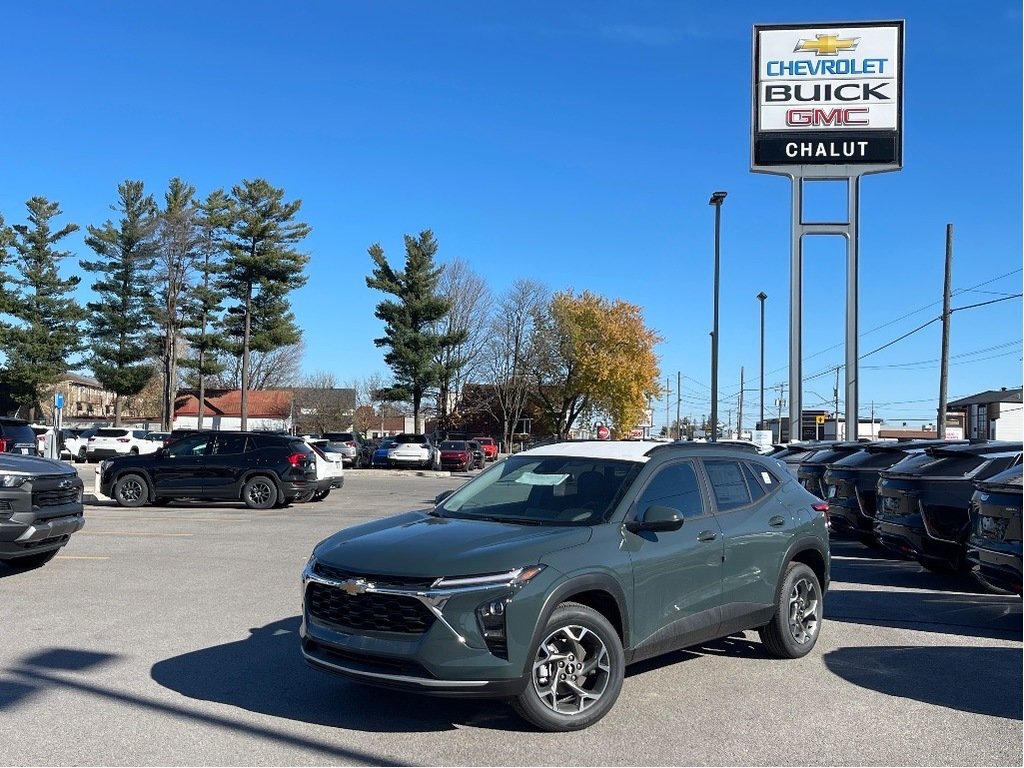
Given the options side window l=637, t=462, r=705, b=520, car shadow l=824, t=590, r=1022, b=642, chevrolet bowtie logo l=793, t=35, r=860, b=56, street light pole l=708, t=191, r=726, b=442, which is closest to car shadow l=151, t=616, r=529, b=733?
side window l=637, t=462, r=705, b=520

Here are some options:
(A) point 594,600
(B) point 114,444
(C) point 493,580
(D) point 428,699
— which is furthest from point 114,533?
(B) point 114,444

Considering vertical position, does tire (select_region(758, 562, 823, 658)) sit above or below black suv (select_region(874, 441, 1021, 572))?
below

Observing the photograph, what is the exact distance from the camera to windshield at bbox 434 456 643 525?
20.2 ft

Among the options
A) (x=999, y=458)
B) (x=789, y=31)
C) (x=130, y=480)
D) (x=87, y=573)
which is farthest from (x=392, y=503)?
(x=789, y=31)

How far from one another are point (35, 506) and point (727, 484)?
23.8 ft

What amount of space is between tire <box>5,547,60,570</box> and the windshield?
646cm

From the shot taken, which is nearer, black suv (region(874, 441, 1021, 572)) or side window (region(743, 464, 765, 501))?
side window (region(743, 464, 765, 501))

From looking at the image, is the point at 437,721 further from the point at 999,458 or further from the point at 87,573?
the point at 999,458

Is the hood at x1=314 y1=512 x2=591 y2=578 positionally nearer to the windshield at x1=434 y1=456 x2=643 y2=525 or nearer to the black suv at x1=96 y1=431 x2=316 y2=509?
the windshield at x1=434 y1=456 x2=643 y2=525

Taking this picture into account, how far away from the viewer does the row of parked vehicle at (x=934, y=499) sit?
8.12 meters

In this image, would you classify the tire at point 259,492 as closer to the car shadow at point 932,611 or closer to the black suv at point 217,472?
the black suv at point 217,472

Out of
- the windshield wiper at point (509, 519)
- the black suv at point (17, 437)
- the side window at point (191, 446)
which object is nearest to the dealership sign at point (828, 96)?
the side window at point (191, 446)

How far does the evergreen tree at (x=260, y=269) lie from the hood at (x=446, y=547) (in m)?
52.8

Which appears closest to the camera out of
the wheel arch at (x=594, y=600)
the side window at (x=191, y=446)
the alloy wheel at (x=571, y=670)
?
the wheel arch at (x=594, y=600)
